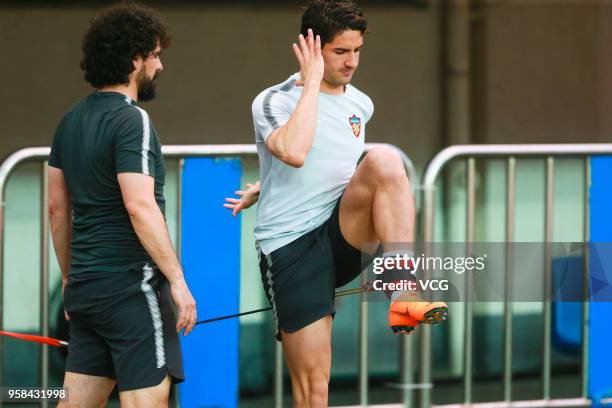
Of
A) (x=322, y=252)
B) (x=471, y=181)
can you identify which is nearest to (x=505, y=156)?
(x=471, y=181)

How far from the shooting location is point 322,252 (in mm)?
3846

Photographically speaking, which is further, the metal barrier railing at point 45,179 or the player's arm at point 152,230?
the metal barrier railing at point 45,179

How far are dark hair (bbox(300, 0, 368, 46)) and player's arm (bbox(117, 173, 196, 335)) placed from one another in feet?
2.52

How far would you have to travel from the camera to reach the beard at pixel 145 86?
3557 millimetres

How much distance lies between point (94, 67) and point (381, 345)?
9.57ft

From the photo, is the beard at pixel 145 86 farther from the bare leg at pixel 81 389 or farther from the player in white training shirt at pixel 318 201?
the bare leg at pixel 81 389

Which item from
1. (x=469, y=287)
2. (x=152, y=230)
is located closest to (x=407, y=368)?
(x=469, y=287)

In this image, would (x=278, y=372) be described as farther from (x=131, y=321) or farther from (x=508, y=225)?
(x=131, y=321)

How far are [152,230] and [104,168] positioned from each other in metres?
0.24

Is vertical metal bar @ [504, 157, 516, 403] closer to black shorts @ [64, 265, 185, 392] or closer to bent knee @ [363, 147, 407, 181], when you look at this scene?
bent knee @ [363, 147, 407, 181]

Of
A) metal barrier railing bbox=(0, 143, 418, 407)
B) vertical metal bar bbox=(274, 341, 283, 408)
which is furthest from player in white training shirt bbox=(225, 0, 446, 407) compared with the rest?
vertical metal bar bbox=(274, 341, 283, 408)

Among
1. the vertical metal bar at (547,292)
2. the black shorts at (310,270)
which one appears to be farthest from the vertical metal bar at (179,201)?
the vertical metal bar at (547,292)

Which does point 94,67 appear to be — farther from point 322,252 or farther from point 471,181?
point 471,181

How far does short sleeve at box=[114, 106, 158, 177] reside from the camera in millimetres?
3359
